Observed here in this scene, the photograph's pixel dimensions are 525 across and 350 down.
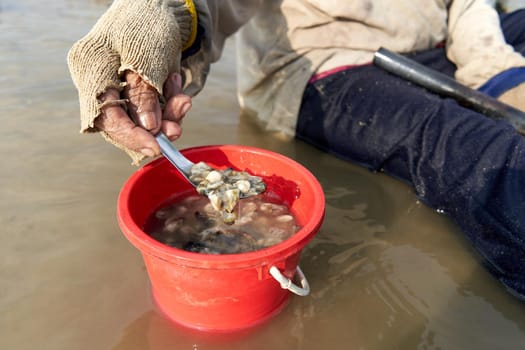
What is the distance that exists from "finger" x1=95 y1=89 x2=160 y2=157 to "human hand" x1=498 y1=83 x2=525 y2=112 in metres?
1.70

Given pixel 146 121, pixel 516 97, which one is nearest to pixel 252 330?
pixel 146 121

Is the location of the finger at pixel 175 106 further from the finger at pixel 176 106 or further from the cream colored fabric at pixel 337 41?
the cream colored fabric at pixel 337 41

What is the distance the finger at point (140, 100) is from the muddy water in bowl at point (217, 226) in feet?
1.14

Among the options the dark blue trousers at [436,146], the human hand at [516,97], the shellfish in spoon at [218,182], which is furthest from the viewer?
the human hand at [516,97]

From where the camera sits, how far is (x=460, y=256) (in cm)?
166

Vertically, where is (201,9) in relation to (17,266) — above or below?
above

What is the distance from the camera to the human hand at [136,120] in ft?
4.04

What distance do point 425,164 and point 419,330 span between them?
0.75m

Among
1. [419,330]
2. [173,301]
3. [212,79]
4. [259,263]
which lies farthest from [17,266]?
[212,79]

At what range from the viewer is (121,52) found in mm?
1302

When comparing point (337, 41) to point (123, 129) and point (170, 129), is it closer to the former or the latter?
point (170, 129)

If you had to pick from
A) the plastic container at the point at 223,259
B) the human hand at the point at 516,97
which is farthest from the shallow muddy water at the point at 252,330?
the human hand at the point at 516,97

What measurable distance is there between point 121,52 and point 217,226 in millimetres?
614

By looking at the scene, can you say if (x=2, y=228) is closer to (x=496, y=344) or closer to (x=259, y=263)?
(x=259, y=263)
